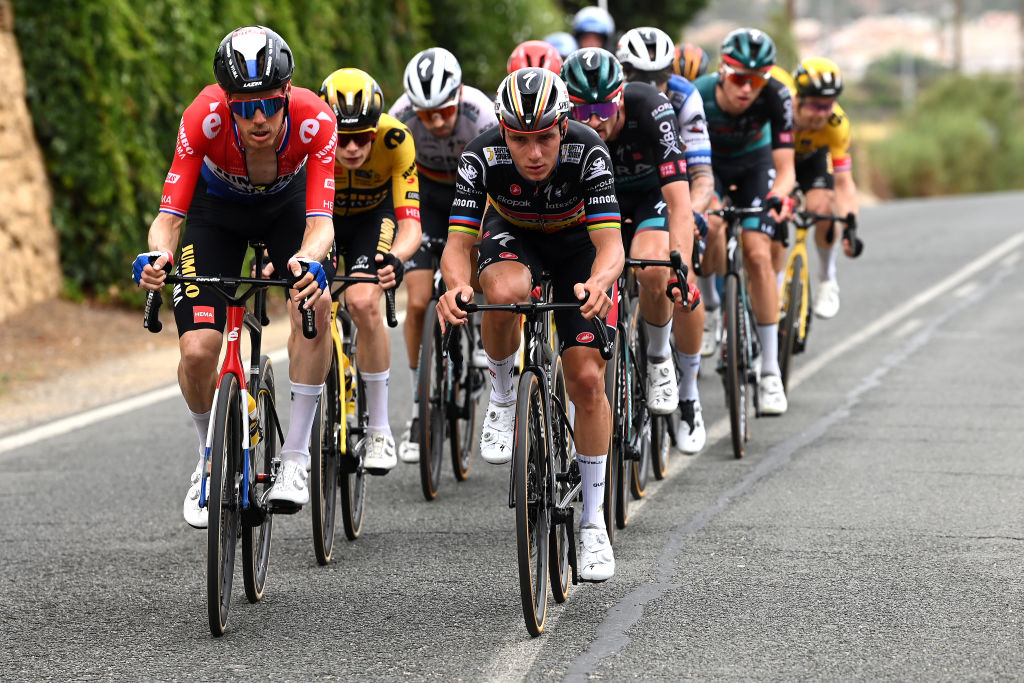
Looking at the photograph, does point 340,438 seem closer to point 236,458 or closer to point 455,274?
point 236,458

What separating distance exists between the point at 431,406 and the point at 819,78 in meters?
4.14

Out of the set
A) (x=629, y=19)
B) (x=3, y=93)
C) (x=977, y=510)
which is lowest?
(x=977, y=510)

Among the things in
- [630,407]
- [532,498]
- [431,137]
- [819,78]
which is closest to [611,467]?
[630,407]

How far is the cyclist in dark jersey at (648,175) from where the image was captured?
6445mm

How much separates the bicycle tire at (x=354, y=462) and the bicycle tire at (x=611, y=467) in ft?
3.76

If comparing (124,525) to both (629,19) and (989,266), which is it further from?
(629,19)

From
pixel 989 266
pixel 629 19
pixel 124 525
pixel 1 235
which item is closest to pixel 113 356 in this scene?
pixel 1 235

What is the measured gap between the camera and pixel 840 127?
10.4 metres

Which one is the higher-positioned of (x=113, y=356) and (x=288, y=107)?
(x=288, y=107)

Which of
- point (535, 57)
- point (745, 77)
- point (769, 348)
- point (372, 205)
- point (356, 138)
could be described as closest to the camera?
point (356, 138)

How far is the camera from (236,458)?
519cm

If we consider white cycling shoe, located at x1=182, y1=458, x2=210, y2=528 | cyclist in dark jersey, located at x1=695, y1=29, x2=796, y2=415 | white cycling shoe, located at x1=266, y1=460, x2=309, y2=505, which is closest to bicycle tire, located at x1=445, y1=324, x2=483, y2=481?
cyclist in dark jersey, located at x1=695, y1=29, x2=796, y2=415

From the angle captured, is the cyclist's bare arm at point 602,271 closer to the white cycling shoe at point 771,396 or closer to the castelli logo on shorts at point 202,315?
the castelli logo on shorts at point 202,315

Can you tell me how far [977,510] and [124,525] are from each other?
13.0 feet
